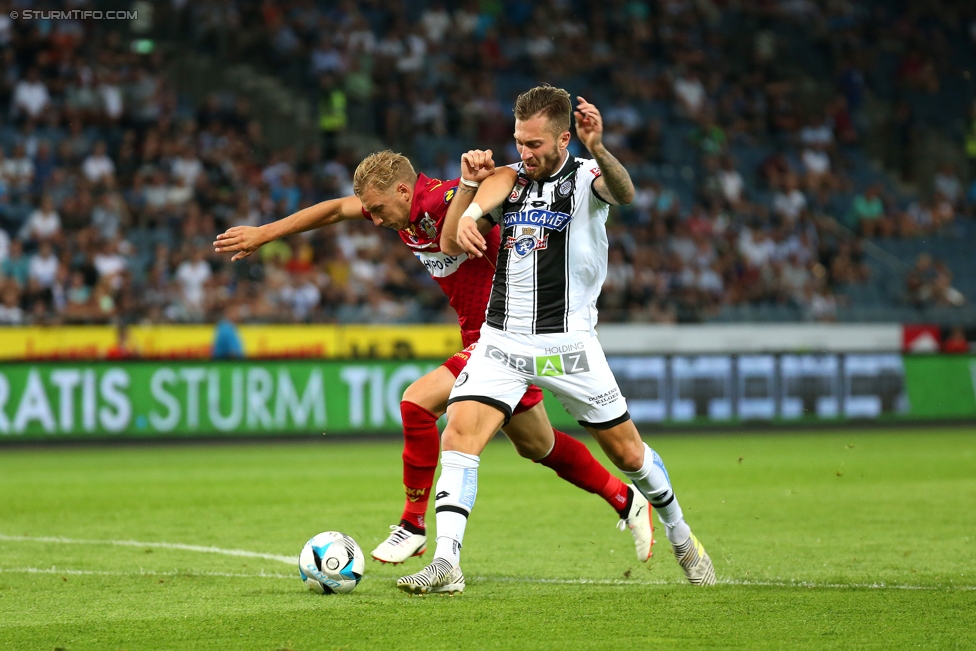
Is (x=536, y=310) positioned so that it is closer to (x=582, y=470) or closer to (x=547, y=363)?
(x=547, y=363)

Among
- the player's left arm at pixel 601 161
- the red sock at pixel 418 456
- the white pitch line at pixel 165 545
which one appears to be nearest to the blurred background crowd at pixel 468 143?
the white pitch line at pixel 165 545

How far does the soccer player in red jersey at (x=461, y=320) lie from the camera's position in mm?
6574

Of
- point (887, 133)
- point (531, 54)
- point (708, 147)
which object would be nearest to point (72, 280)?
point (531, 54)

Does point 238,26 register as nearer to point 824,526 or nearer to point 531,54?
point 531,54

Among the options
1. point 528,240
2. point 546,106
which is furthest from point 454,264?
point 546,106

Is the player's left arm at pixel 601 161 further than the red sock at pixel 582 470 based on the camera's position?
No

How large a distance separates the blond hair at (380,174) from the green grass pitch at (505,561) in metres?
1.95

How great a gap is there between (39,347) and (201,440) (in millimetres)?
2342

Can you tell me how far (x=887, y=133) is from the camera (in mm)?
28000

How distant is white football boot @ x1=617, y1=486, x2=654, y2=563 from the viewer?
22.5 ft

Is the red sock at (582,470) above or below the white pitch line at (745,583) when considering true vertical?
above

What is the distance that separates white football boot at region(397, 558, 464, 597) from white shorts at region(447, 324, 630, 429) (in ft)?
2.46

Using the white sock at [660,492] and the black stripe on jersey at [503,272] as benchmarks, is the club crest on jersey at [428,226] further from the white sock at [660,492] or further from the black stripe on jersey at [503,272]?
the white sock at [660,492]

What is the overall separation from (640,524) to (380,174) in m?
2.25
